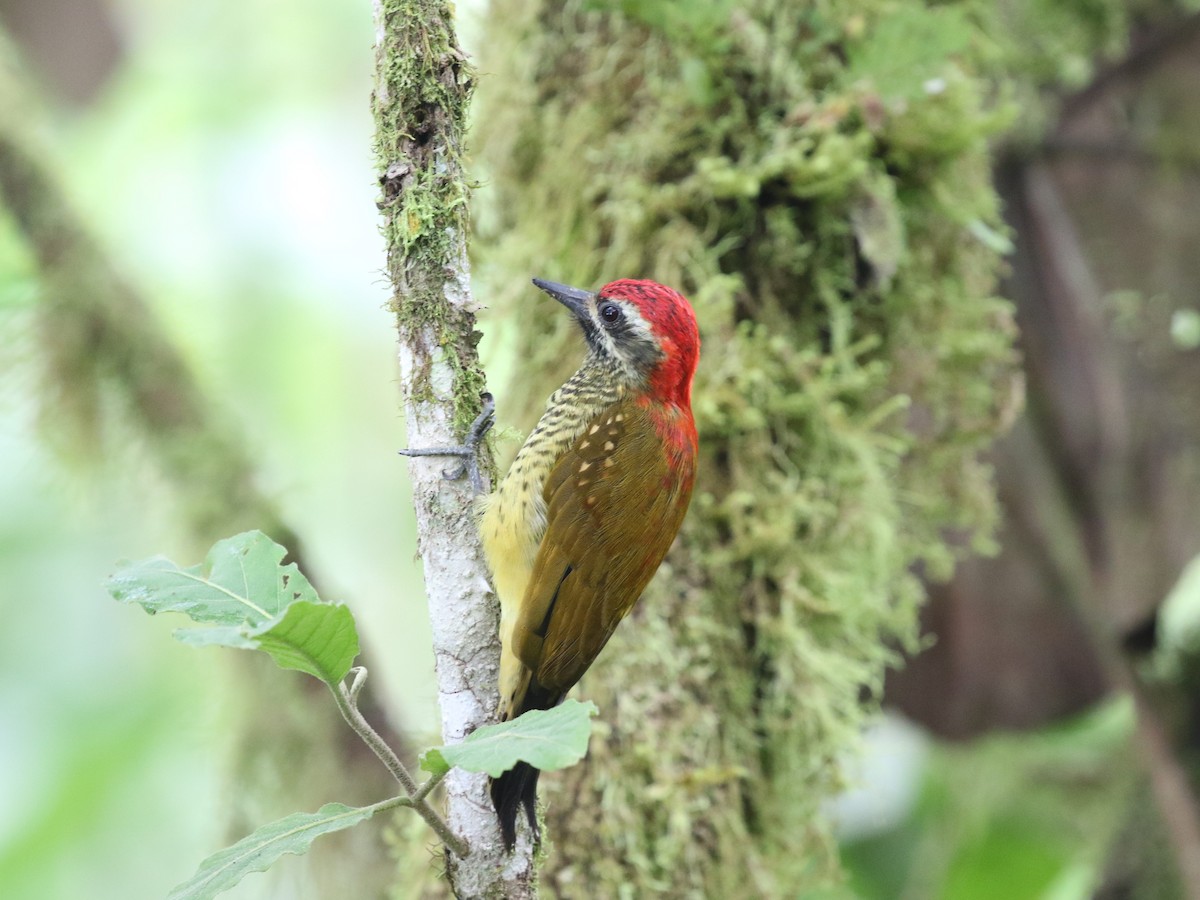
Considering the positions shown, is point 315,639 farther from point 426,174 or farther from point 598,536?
point 598,536

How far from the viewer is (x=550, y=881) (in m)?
1.96

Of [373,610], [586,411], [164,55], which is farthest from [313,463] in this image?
[586,411]

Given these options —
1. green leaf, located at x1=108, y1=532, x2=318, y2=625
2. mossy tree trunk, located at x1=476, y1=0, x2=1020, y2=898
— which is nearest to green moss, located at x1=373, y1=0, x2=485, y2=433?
green leaf, located at x1=108, y1=532, x2=318, y2=625

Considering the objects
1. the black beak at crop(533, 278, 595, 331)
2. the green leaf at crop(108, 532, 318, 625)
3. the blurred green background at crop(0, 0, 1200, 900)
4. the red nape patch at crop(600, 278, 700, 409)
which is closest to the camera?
the green leaf at crop(108, 532, 318, 625)

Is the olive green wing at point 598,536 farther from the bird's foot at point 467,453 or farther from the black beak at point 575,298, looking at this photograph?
the bird's foot at point 467,453

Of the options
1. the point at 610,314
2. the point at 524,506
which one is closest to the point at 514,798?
the point at 524,506

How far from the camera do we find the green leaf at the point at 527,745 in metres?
1.16

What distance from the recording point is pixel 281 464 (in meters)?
4.05

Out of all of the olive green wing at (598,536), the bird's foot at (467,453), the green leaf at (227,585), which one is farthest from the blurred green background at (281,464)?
the green leaf at (227,585)

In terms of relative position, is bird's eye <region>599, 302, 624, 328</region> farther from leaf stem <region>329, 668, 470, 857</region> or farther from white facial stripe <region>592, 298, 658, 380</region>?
leaf stem <region>329, 668, 470, 857</region>

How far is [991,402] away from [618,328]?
104 cm

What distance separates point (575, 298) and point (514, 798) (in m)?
1.06

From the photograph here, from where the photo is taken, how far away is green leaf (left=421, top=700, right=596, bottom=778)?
1.16 meters

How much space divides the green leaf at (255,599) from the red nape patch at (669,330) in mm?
988
